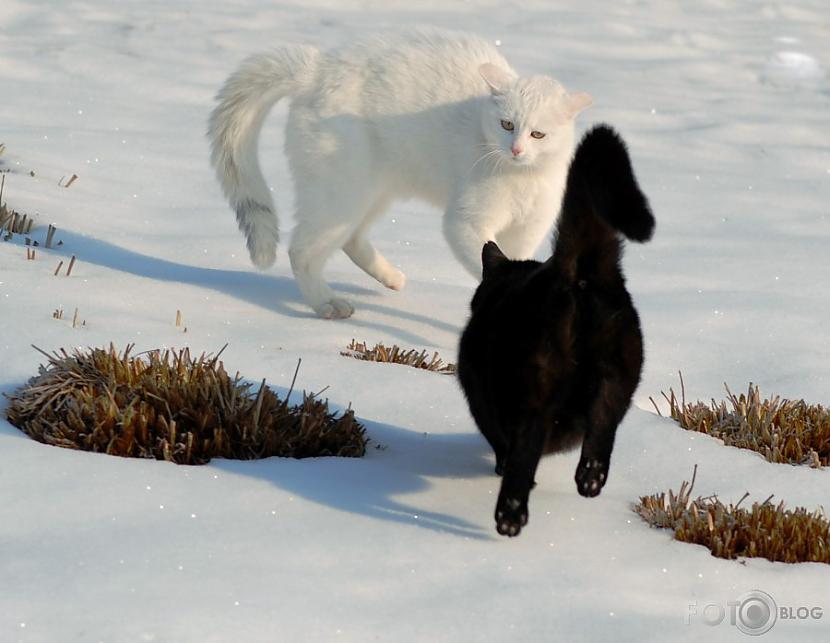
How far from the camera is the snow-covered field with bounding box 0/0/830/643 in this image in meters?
2.76

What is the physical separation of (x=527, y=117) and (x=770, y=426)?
2.11m

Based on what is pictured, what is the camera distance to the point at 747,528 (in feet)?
10.8

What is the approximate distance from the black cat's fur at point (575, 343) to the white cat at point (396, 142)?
266 cm

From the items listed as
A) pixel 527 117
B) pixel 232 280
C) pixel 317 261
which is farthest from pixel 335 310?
pixel 527 117

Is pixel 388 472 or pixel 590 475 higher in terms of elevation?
pixel 590 475

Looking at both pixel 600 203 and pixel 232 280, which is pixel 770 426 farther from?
pixel 232 280

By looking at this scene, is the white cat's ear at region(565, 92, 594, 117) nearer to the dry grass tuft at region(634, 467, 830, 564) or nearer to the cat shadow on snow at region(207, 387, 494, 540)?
the cat shadow on snow at region(207, 387, 494, 540)

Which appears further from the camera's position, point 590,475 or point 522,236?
point 522,236

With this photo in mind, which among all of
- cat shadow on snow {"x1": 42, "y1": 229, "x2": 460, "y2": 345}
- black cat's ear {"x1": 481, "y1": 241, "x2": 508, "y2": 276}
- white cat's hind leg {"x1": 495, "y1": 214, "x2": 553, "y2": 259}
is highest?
black cat's ear {"x1": 481, "y1": 241, "x2": 508, "y2": 276}

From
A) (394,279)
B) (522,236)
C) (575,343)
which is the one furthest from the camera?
(394,279)

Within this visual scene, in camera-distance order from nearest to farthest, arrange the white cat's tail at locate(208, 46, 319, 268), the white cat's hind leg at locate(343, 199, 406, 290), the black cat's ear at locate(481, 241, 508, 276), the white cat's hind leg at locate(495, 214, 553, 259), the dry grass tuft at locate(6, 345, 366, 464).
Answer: the dry grass tuft at locate(6, 345, 366, 464)
the black cat's ear at locate(481, 241, 508, 276)
the white cat's hind leg at locate(495, 214, 553, 259)
the white cat's tail at locate(208, 46, 319, 268)
the white cat's hind leg at locate(343, 199, 406, 290)

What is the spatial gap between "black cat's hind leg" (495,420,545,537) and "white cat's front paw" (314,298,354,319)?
3.16 metres

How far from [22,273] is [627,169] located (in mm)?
3459

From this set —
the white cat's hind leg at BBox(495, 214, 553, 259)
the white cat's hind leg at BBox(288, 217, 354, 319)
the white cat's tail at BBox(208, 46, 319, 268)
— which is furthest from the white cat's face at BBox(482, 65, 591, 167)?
the white cat's tail at BBox(208, 46, 319, 268)
